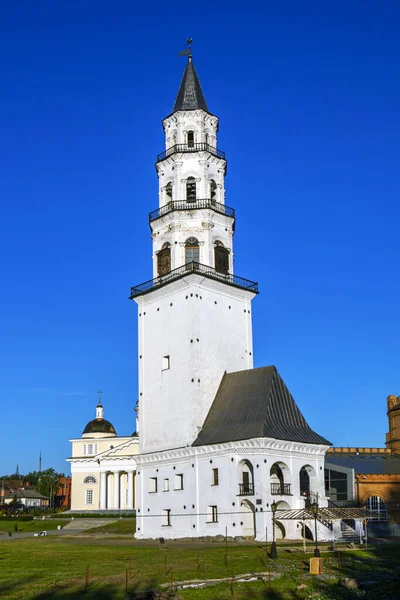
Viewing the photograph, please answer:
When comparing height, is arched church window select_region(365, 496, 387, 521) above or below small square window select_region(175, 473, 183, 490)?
below

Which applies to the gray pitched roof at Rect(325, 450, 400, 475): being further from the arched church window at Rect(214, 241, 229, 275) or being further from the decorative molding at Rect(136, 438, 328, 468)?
the arched church window at Rect(214, 241, 229, 275)

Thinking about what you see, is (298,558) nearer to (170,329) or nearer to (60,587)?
(60,587)

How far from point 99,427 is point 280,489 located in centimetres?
5373

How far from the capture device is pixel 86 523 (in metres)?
68.3

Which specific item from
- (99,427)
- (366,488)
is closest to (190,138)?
(366,488)

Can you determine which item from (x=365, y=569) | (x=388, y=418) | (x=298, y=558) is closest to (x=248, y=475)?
(x=298, y=558)

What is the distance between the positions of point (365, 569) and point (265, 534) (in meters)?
12.4

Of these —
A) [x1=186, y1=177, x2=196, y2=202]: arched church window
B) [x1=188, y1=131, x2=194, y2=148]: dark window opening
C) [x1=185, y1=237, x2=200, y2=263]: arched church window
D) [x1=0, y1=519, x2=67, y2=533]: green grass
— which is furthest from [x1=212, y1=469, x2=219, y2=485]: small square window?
[x1=0, y1=519, x2=67, y2=533]: green grass

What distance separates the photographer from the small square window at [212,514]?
1713 inches

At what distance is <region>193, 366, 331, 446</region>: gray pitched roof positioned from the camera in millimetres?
43031

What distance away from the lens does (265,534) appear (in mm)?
39906

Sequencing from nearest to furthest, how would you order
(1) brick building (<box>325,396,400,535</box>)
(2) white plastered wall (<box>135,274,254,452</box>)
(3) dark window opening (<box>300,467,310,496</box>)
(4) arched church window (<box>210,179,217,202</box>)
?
(3) dark window opening (<box>300,467,310,496</box>) → (2) white plastered wall (<box>135,274,254,452</box>) → (4) arched church window (<box>210,179,217,202</box>) → (1) brick building (<box>325,396,400,535</box>)

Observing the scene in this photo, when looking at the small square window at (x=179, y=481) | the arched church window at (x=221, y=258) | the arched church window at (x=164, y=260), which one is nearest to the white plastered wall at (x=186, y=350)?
the arched church window at (x=221, y=258)

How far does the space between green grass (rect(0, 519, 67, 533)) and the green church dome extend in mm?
16640
